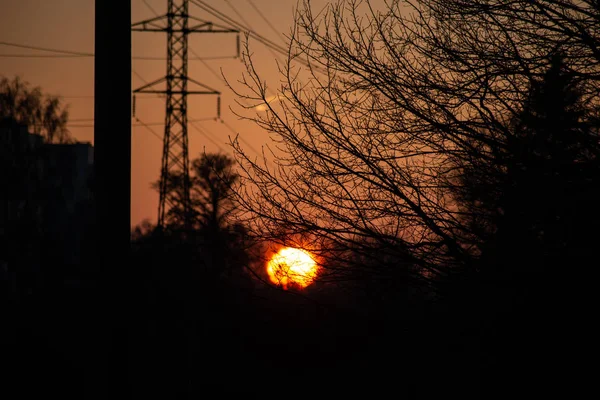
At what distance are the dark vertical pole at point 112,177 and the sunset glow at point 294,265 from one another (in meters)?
2.21

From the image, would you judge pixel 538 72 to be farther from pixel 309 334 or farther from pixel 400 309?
pixel 309 334

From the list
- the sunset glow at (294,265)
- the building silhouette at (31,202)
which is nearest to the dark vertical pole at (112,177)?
the sunset glow at (294,265)

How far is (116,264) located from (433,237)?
2975 mm

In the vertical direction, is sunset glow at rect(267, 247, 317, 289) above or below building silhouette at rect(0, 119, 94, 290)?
below

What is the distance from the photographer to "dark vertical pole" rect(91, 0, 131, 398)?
486 centimetres

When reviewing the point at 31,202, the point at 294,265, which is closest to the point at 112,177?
the point at 294,265

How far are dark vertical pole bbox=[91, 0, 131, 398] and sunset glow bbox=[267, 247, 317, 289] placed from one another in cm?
221

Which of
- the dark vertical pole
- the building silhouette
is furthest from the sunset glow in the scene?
the building silhouette

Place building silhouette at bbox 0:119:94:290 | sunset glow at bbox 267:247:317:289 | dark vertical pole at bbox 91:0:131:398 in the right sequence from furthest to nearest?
building silhouette at bbox 0:119:94:290, sunset glow at bbox 267:247:317:289, dark vertical pole at bbox 91:0:131:398

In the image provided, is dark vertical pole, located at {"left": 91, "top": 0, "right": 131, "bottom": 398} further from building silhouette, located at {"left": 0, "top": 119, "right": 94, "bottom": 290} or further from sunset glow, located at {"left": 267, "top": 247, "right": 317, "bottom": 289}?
building silhouette, located at {"left": 0, "top": 119, "right": 94, "bottom": 290}

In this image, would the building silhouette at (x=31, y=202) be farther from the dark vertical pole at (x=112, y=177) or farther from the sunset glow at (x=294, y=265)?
the dark vertical pole at (x=112, y=177)

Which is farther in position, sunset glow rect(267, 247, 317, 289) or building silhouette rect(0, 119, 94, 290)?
building silhouette rect(0, 119, 94, 290)

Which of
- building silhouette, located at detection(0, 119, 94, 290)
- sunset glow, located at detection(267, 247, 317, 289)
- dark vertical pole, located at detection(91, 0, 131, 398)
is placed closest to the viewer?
dark vertical pole, located at detection(91, 0, 131, 398)

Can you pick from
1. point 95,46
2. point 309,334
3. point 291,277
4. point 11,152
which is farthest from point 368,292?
point 11,152
